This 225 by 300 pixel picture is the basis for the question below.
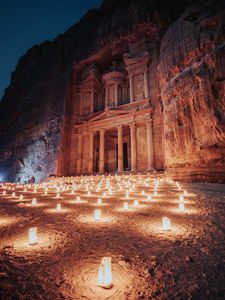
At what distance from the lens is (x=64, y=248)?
197 cm

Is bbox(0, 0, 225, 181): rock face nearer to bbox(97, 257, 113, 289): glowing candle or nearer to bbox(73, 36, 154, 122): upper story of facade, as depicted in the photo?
bbox(73, 36, 154, 122): upper story of facade

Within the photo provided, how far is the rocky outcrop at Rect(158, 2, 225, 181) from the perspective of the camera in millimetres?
7898

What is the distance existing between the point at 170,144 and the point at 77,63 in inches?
840

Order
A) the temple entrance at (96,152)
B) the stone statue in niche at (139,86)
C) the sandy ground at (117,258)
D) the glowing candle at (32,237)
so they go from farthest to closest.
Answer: the temple entrance at (96,152) → the stone statue in niche at (139,86) → the glowing candle at (32,237) → the sandy ground at (117,258)

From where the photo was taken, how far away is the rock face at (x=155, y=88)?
834cm

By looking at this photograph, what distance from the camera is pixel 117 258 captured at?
1.75m

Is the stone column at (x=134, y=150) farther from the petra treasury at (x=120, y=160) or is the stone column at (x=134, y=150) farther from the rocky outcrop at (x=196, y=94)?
the rocky outcrop at (x=196, y=94)

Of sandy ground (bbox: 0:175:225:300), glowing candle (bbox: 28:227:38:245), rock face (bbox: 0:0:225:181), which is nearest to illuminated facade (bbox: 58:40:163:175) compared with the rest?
rock face (bbox: 0:0:225:181)

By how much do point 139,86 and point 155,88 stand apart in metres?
2.41

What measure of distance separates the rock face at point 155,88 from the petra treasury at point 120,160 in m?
0.08

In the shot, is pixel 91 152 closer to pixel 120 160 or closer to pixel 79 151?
pixel 79 151

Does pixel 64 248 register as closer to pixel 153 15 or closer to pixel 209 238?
pixel 209 238

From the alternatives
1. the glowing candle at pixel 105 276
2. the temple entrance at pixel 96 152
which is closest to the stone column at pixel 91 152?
the temple entrance at pixel 96 152

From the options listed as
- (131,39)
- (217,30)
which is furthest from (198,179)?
(131,39)
